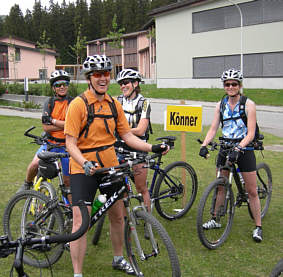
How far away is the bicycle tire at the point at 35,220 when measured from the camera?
419 centimetres

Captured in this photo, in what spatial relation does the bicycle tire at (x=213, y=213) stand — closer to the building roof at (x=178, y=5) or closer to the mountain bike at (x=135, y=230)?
the mountain bike at (x=135, y=230)

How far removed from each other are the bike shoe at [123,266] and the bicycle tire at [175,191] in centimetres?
152

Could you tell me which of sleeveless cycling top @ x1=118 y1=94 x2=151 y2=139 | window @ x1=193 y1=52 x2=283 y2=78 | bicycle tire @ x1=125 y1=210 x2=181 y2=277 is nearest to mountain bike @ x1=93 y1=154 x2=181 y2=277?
bicycle tire @ x1=125 y1=210 x2=181 y2=277

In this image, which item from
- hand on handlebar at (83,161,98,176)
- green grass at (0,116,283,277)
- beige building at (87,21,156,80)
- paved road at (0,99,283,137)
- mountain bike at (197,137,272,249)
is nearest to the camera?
hand on handlebar at (83,161,98,176)

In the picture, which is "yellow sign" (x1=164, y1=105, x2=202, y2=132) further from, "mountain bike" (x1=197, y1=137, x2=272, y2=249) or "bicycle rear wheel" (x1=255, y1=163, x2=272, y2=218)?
"bicycle rear wheel" (x1=255, y1=163, x2=272, y2=218)

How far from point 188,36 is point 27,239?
37.0 meters

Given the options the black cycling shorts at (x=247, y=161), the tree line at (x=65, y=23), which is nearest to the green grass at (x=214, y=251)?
the black cycling shorts at (x=247, y=161)

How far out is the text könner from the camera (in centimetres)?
596

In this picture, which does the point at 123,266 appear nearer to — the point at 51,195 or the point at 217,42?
the point at 51,195

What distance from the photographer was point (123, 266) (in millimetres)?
4172

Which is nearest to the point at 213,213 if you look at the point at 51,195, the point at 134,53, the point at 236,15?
the point at 51,195

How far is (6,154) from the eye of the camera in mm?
10727

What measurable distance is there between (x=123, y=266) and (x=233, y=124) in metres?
2.16

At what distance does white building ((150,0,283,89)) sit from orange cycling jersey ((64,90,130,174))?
27.5 m
